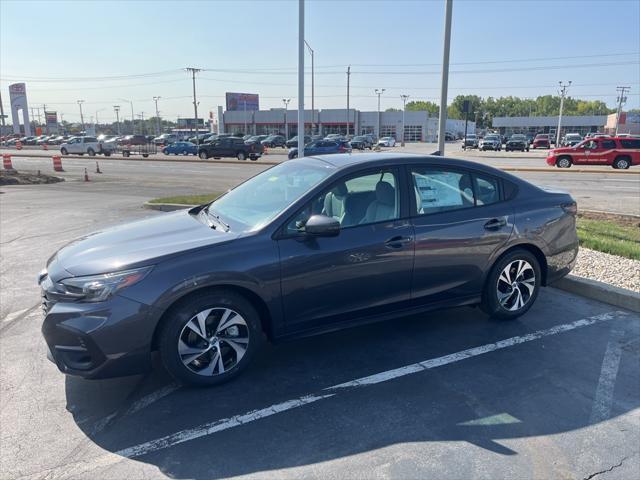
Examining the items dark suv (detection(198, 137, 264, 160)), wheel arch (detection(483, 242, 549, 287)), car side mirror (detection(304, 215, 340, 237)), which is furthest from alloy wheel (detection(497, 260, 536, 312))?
dark suv (detection(198, 137, 264, 160))

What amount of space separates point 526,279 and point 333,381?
2.40m

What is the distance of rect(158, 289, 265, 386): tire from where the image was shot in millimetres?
3453

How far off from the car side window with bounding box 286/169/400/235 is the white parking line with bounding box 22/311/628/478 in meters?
1.24

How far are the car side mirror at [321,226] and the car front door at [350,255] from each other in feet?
0.39

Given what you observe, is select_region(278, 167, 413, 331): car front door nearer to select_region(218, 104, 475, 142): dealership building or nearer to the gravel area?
the gravel area

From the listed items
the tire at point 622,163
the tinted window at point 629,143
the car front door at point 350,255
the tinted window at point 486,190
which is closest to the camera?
the car front door at point 350,255

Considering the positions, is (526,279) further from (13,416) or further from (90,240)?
(13,416)

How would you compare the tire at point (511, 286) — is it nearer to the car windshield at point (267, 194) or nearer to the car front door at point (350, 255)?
the car front door at point (350, 255)

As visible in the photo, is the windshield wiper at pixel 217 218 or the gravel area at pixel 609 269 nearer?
the windshield wiper at pixel 217 218

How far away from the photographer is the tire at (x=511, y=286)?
4758mm

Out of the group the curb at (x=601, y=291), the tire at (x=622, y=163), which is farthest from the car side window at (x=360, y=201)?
the tire at (x=622, y=163)

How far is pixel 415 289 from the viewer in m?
4.30

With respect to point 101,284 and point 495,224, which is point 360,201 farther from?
point 101,284

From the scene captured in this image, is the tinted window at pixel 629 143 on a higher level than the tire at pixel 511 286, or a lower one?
higher
